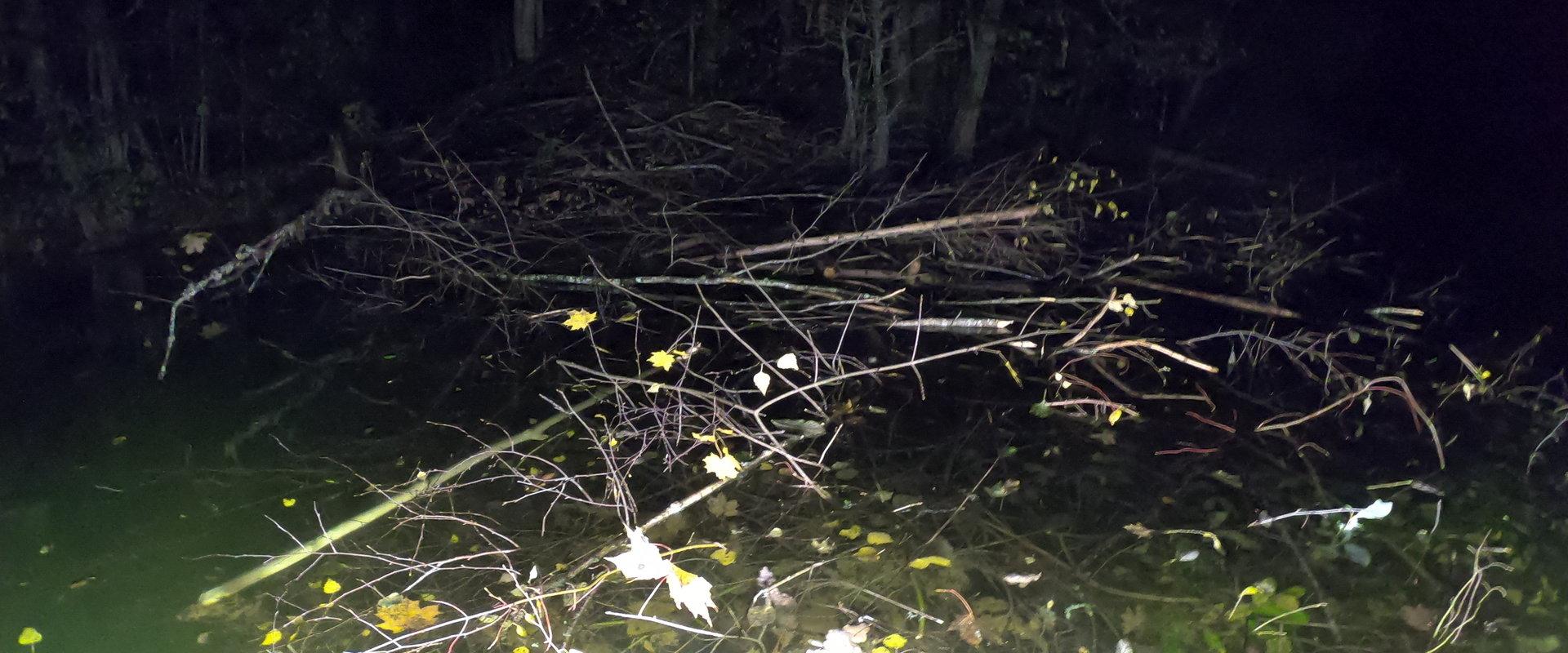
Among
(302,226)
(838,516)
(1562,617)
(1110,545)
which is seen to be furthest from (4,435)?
(1562,617)

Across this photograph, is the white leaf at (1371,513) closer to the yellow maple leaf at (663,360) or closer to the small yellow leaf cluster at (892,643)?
the small yellow leaf cluster at (892,643)

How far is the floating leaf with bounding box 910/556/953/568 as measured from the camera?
367cm

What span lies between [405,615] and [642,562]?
31.7 inches

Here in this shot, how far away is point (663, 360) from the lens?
5.21 m

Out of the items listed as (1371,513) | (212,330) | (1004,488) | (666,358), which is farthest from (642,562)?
(212,330)

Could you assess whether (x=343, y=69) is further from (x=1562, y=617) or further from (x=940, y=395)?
(x=1562, y=617)

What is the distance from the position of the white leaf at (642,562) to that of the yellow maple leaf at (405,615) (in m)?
0.62

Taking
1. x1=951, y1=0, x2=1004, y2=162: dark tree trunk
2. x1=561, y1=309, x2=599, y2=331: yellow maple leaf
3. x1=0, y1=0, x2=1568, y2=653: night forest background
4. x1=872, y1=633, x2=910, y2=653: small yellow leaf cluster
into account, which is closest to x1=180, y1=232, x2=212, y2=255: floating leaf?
x1=0, y1=0, x2=1568, y2=653: night forest background

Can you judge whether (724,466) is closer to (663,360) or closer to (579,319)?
(663,360)

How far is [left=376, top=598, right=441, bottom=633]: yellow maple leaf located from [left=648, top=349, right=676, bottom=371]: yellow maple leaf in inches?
76.5

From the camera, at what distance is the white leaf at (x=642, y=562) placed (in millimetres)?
3273

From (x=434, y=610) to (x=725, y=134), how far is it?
6.12 metres

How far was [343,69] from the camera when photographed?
34.8 feet

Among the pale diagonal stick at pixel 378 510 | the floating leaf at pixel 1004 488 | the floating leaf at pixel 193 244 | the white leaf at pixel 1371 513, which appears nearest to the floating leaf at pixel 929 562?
the floating leaf at pixel 1004 488
